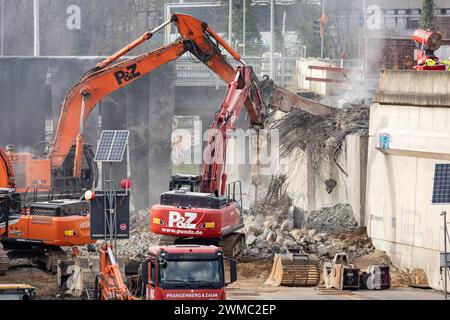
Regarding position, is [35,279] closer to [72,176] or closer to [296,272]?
[296,272]

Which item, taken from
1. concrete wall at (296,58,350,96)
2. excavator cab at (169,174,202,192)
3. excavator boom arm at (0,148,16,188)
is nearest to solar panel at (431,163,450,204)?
excavator cab at (169,174,202,192)

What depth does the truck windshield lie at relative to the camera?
28031mm

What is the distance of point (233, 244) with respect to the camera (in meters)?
40.8

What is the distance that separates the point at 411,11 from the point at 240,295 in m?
37.5

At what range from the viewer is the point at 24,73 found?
62.7 metres

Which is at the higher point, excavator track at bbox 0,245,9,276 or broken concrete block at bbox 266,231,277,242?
broken concrete block at bbox 266,231,277,242

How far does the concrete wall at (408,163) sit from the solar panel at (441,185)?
583 centimetres

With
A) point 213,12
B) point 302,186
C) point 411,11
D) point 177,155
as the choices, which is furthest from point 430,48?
point 213,12

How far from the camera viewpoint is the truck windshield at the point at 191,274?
92.0 feet

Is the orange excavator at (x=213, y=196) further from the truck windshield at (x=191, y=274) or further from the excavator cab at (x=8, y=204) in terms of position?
the truck windshield at (x=191, y=274)

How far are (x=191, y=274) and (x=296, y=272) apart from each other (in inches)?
379

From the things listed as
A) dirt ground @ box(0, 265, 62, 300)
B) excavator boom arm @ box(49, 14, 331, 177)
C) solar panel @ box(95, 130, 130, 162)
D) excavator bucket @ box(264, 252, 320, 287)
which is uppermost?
excavator boom arm @ box(49, 14, 331, 177)

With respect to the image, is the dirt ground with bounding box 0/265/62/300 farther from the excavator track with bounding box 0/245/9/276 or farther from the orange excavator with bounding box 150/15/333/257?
the orange excavator with bounding box 150/15/333/257

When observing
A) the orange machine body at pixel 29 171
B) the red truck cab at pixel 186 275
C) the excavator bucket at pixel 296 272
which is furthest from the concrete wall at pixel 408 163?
the red truck cab at pixel 186 275
